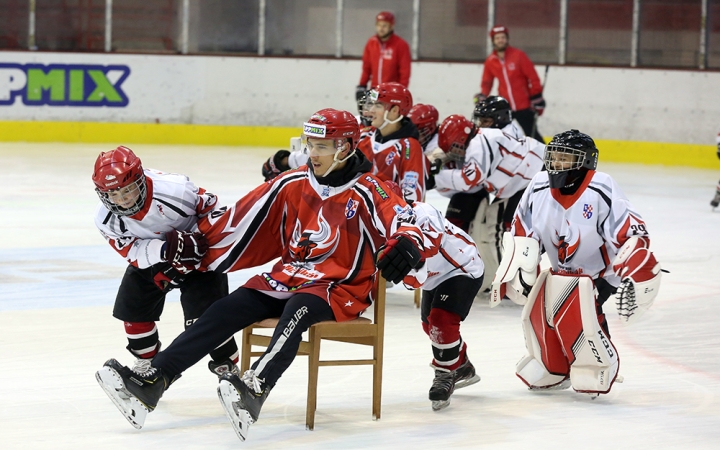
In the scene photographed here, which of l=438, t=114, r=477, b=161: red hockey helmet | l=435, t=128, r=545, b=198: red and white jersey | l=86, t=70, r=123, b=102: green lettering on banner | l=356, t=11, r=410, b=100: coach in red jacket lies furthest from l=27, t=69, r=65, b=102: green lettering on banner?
l=438, t=114, r=477, b=161: red hockey helmet

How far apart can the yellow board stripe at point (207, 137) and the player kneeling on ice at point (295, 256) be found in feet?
31.4

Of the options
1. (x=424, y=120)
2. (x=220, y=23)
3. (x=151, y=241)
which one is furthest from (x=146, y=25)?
(x=151, y=241)

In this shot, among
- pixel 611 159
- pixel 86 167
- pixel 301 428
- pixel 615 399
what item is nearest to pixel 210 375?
pixel 301 428

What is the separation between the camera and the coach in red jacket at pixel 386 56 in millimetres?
11688

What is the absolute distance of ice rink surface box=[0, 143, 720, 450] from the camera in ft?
11.8

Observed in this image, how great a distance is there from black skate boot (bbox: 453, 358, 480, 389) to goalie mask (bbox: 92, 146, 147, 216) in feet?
4.27

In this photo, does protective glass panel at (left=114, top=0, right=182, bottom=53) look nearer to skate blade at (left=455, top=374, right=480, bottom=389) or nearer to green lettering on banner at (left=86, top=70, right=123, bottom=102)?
green lettering on banner at (left=86, top=70, right=123, bottom=102)

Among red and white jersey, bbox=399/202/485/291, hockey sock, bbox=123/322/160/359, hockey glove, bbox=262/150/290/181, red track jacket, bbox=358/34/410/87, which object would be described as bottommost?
hockey sock, bbox=123/322/160/359

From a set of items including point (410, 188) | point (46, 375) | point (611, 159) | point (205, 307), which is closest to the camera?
point (205, 307)

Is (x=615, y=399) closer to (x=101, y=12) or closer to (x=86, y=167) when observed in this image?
(x=86, y=167)

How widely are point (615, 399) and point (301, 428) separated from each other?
4.05ft

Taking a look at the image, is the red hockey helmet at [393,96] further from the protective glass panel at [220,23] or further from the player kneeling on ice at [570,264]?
the protective glass panel at [220,23]

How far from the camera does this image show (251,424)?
3545mm

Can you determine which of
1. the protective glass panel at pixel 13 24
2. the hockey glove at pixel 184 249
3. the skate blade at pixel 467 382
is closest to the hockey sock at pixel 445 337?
the skate blade at pixel 467 382
